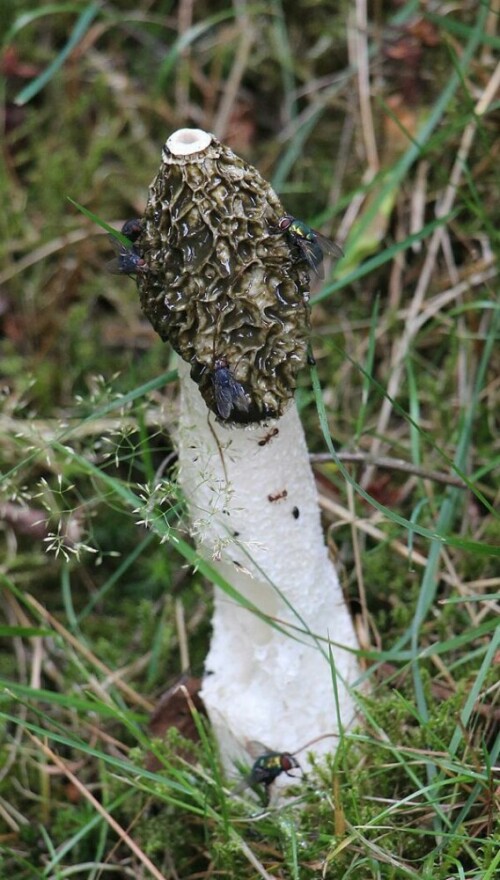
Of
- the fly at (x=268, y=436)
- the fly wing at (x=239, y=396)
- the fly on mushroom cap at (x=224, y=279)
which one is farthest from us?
the fly at (x=268, y=436)

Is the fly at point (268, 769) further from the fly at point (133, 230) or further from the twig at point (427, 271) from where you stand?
the fly at point (133, 230)

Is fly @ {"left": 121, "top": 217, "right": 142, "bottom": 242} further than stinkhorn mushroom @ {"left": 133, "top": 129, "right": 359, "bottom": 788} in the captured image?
Yes

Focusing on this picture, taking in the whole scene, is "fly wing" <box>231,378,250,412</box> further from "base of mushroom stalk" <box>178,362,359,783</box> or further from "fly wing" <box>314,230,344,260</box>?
"fly wing" <box>314,230,344,260</box>

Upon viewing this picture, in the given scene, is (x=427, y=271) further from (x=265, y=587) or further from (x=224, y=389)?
(x=224, y=389)

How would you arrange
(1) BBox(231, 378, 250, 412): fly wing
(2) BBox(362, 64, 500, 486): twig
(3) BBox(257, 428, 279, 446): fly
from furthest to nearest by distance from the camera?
(2) BBox(362, 64, 500, 486): twig < (3) BBox(257, 428, 279, 446): fly < (1) BBox(231, 378, 250, 412): fly wing

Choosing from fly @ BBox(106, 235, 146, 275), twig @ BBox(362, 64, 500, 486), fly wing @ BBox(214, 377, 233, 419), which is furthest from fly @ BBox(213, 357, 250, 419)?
twig @ BBox(362, 64, 500, 486)

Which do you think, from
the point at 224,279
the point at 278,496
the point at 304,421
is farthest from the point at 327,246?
the point at 304,421

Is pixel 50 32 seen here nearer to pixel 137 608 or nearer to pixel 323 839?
pixel 137 608

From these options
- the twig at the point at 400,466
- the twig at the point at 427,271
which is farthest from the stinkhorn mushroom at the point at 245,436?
the twig at the point at 427,271
